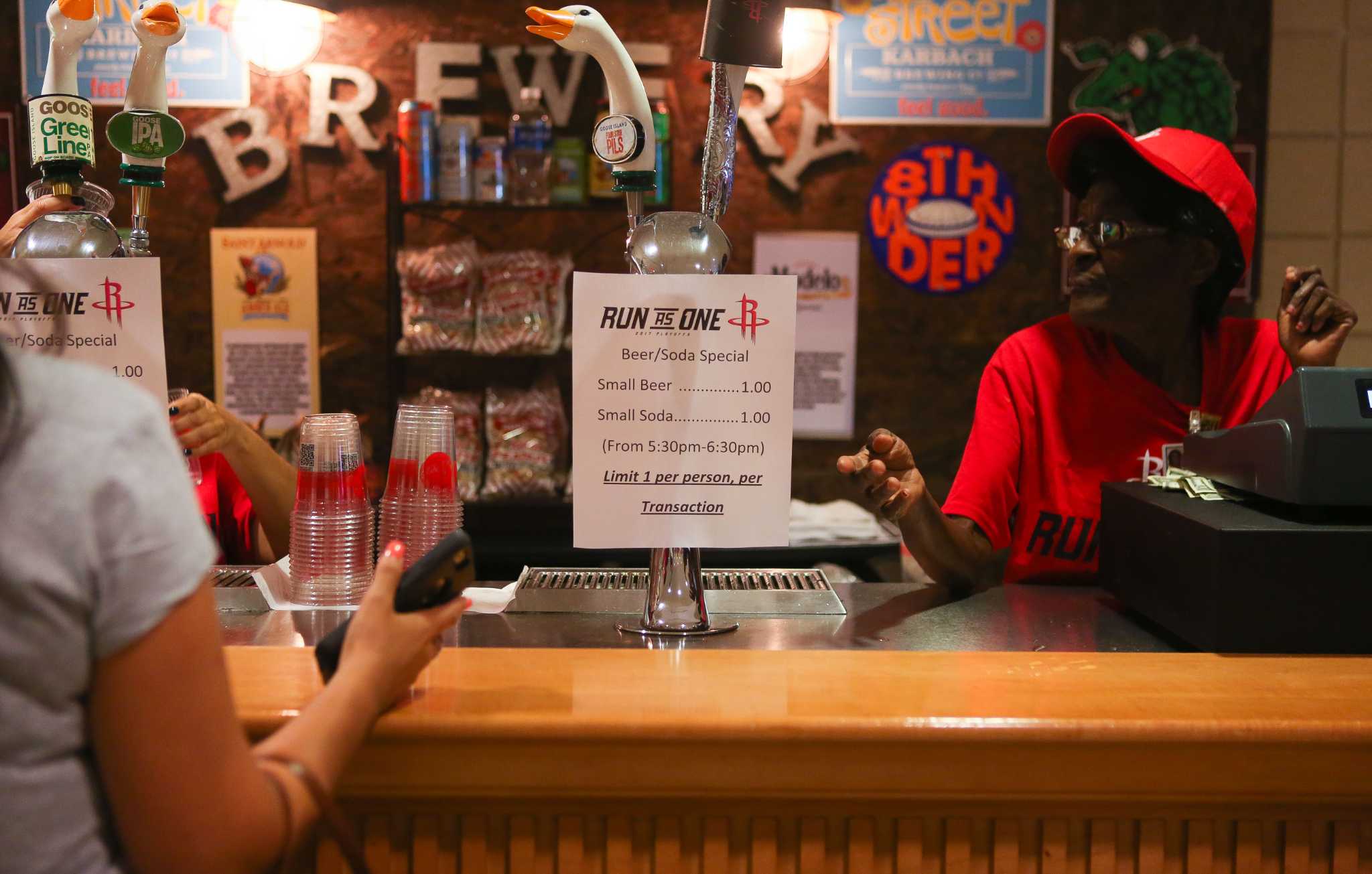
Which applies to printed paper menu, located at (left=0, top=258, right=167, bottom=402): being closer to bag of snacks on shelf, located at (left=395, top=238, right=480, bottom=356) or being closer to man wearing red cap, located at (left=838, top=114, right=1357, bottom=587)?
man wearing red cap, located at (left=838, top=114, right=1357, bottom=587)

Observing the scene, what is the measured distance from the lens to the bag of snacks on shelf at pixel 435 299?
10.6 feet

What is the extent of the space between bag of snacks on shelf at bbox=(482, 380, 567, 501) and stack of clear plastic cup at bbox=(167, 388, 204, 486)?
5.02 ft

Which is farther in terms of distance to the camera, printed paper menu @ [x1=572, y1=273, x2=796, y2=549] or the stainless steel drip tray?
the stainless steel drip tray

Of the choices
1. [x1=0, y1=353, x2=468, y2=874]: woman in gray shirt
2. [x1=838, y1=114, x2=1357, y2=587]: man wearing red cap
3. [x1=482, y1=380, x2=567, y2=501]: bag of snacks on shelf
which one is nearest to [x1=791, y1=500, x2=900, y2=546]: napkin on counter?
[x1=482, y1=380, x2=567, y2=501]: bag of snacks on shelf

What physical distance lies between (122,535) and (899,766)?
2.04 ft

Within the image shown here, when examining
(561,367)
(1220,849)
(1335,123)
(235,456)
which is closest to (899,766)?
(1220,849)

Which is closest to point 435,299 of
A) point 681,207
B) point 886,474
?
point 681,207

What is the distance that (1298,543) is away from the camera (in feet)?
3.40

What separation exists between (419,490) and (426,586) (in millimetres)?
424

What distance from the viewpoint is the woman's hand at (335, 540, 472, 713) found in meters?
0.81

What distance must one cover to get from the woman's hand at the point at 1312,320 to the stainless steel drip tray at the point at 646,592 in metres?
0.88

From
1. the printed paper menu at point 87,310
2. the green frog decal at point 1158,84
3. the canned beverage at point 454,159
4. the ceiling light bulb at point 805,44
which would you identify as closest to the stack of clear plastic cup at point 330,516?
the printed paper menu at point 87,310

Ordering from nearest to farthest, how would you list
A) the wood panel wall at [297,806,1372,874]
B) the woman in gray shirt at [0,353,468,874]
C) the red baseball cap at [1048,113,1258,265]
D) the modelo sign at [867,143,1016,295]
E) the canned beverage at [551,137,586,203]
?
the woman in gray shirt at [0,353,468,874] → the wood panel wall at [297,806,1372,874] → the red baseball cap at [1048,113,1258,265] → the canned beverage at [551,137,586,203] → the modelo sign at [867,143,1016,295]

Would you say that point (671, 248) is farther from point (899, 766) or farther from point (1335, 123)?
point (1335, 123)
